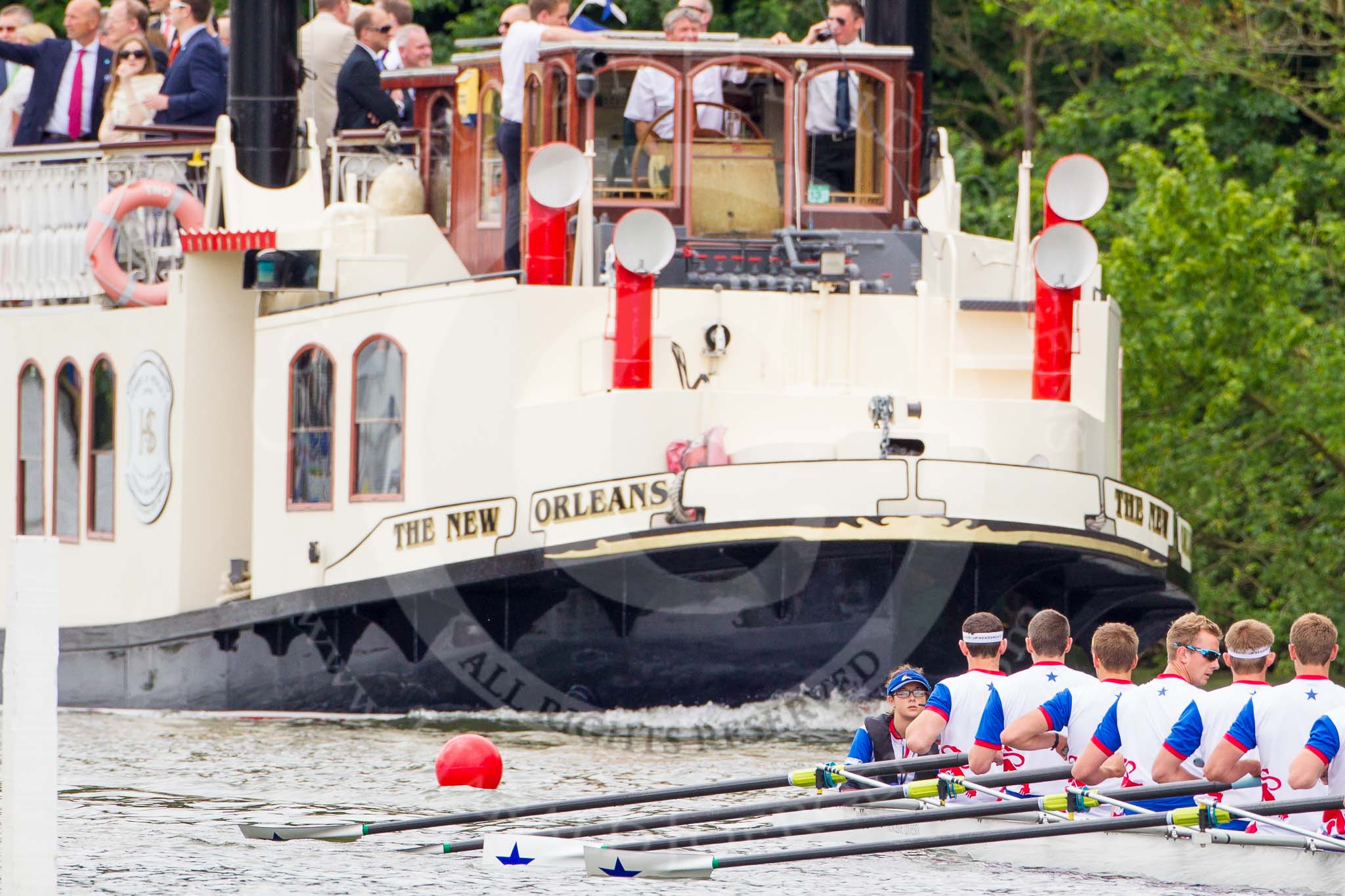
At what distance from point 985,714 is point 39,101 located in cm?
1058

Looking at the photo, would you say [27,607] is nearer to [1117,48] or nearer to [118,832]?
[118,832]

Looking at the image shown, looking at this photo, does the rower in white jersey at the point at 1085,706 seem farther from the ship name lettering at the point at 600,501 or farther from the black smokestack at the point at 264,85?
the black smokestack at the point at 264,85

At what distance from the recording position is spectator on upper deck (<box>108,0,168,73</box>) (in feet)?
59.2

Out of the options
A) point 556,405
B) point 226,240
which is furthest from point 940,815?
point 226,240

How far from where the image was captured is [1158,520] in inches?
589

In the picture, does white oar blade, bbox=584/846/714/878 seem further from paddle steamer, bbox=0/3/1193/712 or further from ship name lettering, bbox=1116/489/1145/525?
ship name lettering, bbox=1116/489/1145/525

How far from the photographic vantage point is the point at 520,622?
14.5 meters

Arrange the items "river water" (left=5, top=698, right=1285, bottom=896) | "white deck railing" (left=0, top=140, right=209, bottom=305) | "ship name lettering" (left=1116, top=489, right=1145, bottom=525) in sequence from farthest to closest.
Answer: "white deck railing" (left=0, top=140, right=209, bottom=305) < "ship name lettering" (left=1116, top=489, right=1145, bottom=525) < "river water" (left=5, top=698, right=1285, bottom=896)

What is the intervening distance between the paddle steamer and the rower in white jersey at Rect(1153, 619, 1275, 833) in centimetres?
409

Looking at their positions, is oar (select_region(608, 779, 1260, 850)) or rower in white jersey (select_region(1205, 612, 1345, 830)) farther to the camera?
oar (select_region(608, 779, 1260, 850))

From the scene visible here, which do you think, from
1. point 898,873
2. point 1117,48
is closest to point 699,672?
point 898,873

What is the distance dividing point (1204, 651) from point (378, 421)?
22.7ft

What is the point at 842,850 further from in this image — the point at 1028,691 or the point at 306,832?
the point at 306,832

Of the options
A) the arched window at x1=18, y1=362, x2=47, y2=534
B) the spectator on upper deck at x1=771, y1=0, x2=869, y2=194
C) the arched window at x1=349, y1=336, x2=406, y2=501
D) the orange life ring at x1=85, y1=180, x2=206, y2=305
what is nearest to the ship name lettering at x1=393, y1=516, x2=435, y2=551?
the arched window at x1=349, y1=336, x2=406, y2=501
